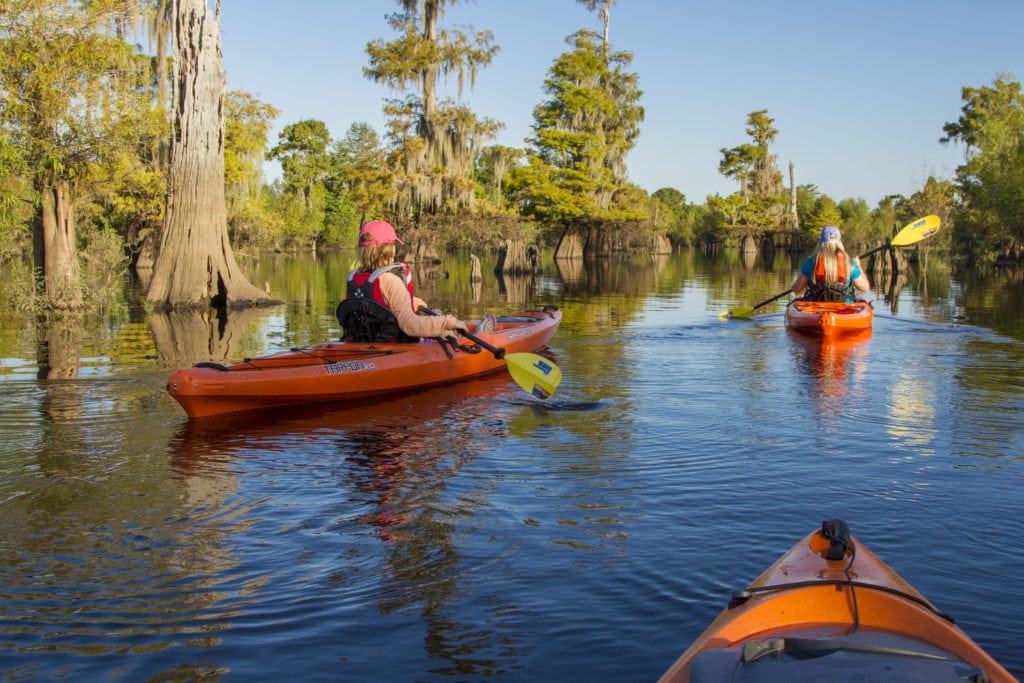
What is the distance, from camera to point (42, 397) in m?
8.13

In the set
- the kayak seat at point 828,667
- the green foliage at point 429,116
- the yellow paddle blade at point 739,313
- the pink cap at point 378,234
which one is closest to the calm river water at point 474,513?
the kayak seat at point 828,667

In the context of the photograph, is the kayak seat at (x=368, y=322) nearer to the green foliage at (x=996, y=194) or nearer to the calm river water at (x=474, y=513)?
the calm river water at (x=474, y=513)

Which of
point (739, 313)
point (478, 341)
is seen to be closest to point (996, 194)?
point (739, 313)

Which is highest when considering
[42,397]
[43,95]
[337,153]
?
[337,153]

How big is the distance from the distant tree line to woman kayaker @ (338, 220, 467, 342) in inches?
244

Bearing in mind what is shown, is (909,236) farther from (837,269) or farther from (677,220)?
(677,220)

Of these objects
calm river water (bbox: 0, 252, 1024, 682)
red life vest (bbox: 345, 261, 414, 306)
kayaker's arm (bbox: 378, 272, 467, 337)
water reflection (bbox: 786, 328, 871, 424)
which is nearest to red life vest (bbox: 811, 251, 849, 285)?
water reflection (bbox: 786, 328, 871, 424)

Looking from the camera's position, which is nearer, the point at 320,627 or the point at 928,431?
the point at 320,627

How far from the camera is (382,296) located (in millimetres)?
8477

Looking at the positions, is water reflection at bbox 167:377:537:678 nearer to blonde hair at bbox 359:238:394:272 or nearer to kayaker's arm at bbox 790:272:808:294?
blonde hair at bbox 359:238:394:272

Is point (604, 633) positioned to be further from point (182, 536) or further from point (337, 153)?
point (337, 153)

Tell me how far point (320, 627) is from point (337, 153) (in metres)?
73.3

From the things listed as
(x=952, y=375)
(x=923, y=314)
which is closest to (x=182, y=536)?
(x=952, y=375)

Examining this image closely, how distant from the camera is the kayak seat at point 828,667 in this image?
2.47 meters
